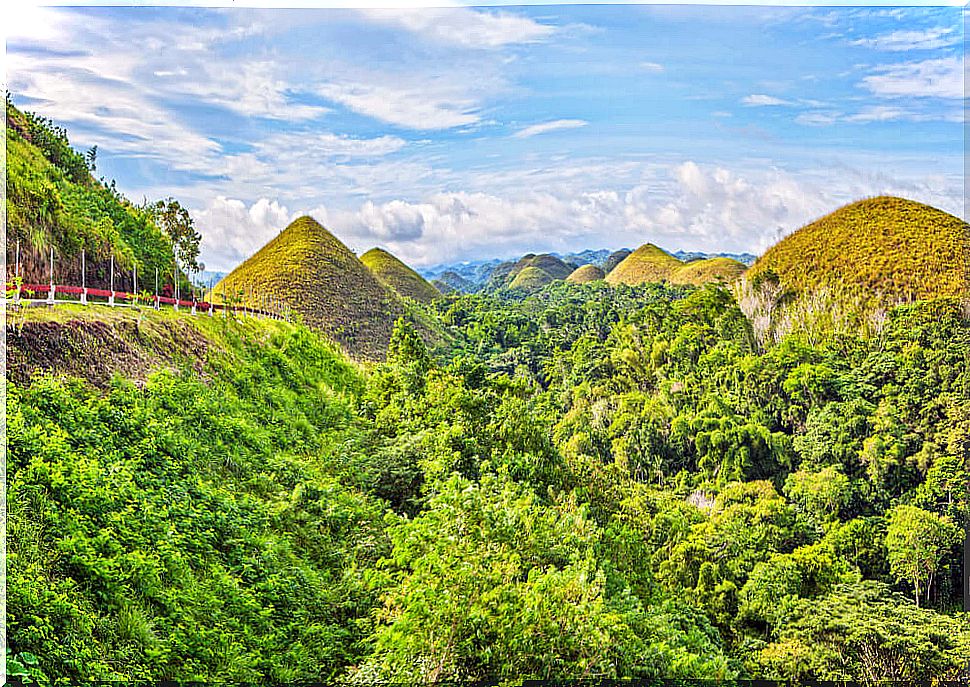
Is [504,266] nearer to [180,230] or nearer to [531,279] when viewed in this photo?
[531,279]

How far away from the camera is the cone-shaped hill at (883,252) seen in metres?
10.2

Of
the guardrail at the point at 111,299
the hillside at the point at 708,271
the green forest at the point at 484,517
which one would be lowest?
the green forest at the point at 484,517

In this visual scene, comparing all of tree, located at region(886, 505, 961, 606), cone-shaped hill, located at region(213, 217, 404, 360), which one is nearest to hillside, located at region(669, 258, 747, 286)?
tree, located at region(886, 505, 961, 606)

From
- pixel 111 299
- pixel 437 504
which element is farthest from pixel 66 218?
pixel 437 504

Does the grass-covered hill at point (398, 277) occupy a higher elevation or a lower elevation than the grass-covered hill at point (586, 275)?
lower

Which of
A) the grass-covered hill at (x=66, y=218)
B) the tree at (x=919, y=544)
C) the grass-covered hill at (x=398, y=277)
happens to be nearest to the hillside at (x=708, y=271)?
the grass-covered hill at (x=398, y=277)

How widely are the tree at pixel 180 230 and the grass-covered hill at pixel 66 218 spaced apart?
0.11 m

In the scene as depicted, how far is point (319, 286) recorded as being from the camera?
28.5 feet

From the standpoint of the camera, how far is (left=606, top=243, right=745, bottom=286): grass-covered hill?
14.1 metres

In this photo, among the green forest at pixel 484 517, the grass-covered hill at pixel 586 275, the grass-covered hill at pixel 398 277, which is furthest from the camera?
the grass-covered hill at pixel 586 275

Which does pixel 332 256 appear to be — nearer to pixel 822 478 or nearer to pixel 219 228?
pixel 219 228

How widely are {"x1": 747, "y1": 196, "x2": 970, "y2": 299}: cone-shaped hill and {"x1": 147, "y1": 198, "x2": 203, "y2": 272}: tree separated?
27.9 feet

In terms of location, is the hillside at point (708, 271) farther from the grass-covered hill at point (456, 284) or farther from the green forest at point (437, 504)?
the grass-covered hill at point (456, 284)

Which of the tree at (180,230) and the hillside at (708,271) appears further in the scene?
the hillside at (708,271)
